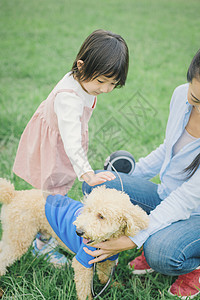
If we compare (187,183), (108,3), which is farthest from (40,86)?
(108,3)

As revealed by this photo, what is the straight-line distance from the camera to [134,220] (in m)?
1.31

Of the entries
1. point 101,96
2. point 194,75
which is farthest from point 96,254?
point 101,96

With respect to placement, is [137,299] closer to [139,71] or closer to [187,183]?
[187,183]

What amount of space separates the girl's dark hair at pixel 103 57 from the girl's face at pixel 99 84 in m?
0.02

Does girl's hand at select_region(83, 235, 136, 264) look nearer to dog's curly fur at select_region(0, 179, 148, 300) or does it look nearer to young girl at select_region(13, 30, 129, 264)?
dog's curly fur at select_region(0, 179, 148, 300)

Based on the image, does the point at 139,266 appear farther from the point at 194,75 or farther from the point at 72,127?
the point at 194,75

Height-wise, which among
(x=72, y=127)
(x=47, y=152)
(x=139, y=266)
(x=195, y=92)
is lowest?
(x=139, y=266)

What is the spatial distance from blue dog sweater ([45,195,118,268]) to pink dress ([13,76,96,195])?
127 mm

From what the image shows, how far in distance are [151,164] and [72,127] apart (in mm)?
735

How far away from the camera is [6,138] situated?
2832 millimetres

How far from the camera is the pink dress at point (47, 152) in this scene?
5.13 ft

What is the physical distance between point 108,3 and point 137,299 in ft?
28.6

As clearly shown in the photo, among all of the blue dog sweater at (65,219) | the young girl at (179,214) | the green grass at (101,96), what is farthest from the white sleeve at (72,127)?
the green grass at (101,96)

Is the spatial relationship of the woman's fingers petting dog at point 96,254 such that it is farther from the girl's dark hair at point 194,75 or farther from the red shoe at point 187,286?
the girl's dark hair at point 194,75
